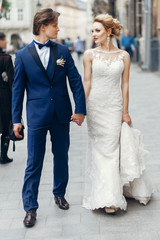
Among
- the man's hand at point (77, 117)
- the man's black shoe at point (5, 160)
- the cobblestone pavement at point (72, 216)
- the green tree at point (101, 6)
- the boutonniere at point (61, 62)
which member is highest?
the green tree at point (101, 6)

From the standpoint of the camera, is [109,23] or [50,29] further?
[109,23]

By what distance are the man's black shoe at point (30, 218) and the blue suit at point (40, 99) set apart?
5 cm

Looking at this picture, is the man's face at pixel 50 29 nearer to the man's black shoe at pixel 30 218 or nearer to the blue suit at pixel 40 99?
the blue suit at pixel 40 99

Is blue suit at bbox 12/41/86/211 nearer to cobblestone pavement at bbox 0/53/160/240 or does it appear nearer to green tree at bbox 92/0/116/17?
cobblestone pavement at bbox 0/53/160/240

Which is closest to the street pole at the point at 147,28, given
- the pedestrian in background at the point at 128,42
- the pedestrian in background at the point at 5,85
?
the pedestrian in background at the point at 128,42

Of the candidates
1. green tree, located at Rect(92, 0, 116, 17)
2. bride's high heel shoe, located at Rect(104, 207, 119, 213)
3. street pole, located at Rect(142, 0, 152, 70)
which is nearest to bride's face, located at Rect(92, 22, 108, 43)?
bride's high heel shoe, located at Rect(104, 207, 119, 213)

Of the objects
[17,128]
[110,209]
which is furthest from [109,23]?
[110,209]

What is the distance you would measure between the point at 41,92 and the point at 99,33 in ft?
2.72

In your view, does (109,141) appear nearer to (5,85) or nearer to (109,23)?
(109,23)

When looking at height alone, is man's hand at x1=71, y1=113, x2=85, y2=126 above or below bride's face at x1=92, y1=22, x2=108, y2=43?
below

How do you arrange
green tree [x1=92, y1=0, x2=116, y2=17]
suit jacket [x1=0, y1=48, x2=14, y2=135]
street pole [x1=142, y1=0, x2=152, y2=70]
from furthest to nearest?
1. green tree [x1=92, y1=0, x2=116, y2=17]
2. street pole [x1=142, y1=0, x2=152, y2=70]
3. suit jacket [x1=0, y1=48, x2=14, y2=135]

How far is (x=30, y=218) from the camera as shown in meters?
4.05

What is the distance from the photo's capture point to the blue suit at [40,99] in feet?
12.7

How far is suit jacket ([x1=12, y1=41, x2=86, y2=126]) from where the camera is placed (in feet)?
12.6
